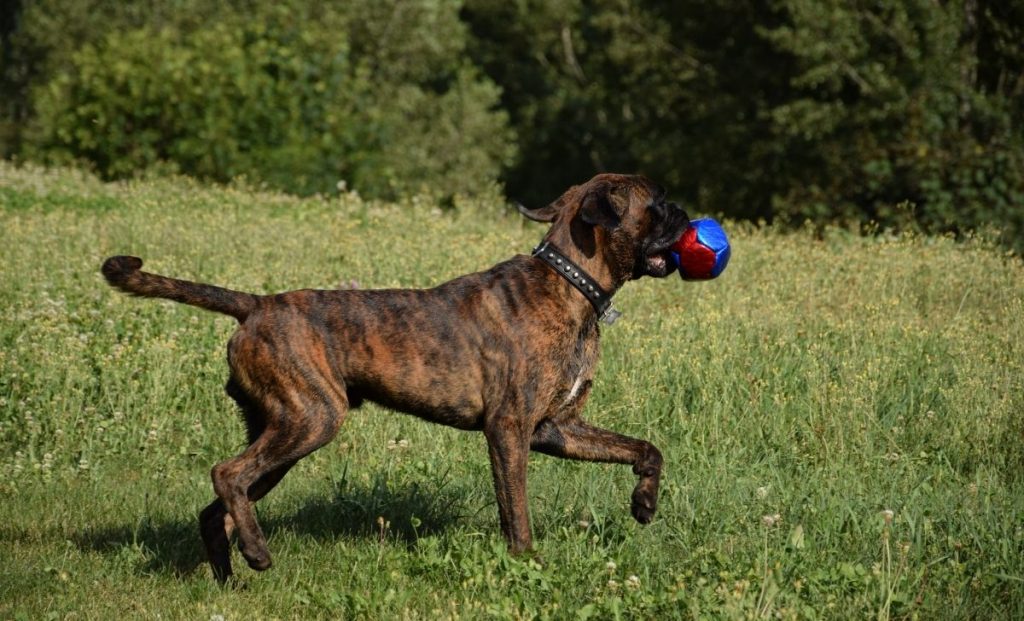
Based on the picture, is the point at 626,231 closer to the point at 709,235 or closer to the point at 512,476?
the point at 709,235

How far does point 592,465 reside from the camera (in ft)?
24.8

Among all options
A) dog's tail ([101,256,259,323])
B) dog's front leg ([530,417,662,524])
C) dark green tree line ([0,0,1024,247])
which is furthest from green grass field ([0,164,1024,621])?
dark green tree line ([0,0,1024,247])

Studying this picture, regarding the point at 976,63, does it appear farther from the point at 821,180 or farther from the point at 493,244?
the point at 493,244

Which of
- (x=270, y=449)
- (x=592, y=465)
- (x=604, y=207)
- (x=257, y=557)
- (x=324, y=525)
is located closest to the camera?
(x=257, y=557)

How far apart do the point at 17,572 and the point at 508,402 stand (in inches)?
97.4

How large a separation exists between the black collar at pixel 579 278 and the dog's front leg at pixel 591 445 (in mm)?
559

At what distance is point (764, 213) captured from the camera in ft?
98.6

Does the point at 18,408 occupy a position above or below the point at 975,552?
below

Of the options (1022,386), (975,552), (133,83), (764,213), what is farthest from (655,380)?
(764,213)

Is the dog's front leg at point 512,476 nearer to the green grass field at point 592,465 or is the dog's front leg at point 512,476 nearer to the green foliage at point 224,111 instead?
the green grass field at point 592,465

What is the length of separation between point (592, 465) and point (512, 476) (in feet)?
5.42

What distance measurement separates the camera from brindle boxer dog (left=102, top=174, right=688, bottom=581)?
591 cm

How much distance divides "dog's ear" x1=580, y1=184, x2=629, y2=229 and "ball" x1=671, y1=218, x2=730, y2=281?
45 cm

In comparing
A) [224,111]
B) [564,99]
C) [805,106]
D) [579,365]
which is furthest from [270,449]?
[564,99]
